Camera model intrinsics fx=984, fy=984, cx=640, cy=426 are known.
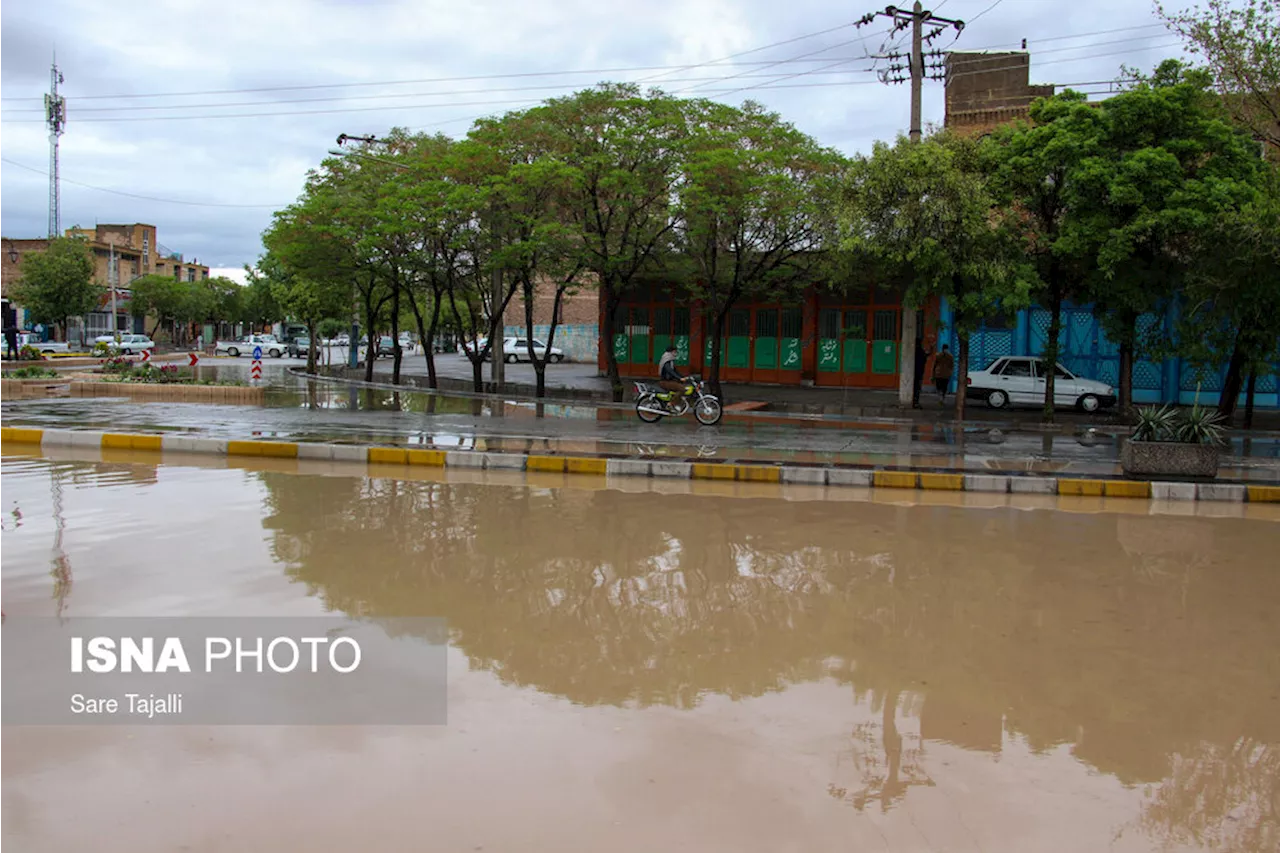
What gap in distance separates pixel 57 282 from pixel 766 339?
4353 cm

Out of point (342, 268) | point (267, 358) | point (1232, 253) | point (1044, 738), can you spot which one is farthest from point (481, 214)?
point (267, 358)

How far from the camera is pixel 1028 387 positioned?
25.7 m

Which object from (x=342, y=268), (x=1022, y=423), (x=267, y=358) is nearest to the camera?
(x=1022, y=423)

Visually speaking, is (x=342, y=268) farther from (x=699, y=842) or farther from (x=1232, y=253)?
(x=699, y=842)

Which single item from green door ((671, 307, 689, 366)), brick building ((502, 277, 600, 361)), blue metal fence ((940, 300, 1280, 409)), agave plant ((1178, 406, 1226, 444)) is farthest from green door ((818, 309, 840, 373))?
brick building ((502, 277, 600, 361))

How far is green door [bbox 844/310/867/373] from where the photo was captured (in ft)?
104

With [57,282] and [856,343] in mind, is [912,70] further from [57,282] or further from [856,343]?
[57,282]

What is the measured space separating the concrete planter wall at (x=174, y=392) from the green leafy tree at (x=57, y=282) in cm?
3803

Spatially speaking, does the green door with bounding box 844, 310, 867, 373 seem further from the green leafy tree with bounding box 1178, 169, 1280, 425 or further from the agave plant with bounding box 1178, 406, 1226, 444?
the agave plant with bounding box 1178, 406, 1226, 444

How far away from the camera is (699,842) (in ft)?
11.8

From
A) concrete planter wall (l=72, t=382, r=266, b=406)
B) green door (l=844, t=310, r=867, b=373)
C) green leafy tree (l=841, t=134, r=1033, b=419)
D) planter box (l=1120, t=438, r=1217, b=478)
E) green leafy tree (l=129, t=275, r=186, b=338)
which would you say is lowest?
planter box (l=1120, t=438, r=1217, b=478)

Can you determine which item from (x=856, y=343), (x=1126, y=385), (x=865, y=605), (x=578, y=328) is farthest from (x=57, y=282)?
(x=865, y=605)

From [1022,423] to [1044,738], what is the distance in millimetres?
18675

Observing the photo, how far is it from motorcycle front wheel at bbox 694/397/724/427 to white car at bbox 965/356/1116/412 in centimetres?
890
